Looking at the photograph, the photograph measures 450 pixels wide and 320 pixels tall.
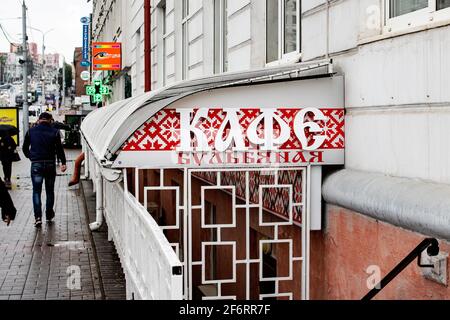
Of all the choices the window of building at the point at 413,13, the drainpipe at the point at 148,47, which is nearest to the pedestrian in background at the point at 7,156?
the drainpipe at the point at 148,47

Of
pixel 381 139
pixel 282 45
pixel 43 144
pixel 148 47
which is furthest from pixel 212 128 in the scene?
pixel 148 47

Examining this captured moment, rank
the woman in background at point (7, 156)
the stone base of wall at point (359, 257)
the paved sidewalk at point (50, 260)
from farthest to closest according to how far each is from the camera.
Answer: the woman in background at point (7, 156)
the paved sidewalk at point (50, 260)
the stone base of wall at point (359, 257)

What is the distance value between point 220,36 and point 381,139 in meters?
6.68

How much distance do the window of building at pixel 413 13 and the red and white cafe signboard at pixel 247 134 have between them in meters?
1.08

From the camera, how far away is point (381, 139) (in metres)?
5.88

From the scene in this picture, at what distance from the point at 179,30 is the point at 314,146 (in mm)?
9533

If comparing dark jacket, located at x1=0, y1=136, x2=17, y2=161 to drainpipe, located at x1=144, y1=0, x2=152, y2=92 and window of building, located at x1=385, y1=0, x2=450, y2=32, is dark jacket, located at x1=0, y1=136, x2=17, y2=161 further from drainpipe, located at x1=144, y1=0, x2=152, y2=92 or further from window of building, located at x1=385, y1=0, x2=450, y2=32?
window of building, located at x1=385, y1=0, x2=450, y2=32

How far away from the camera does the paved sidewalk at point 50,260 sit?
8016mm

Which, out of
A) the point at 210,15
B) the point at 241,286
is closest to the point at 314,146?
the point at 241,286

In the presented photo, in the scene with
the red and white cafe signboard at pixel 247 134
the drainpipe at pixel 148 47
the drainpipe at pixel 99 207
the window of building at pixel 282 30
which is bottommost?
the drainpipe at pixel 99 207

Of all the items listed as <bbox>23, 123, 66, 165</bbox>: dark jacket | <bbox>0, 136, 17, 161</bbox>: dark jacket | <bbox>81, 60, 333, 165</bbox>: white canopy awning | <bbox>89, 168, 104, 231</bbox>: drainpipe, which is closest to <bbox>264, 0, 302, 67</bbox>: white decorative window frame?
<bbox>81, 60, 333, 165</bbox>: white canopy awning

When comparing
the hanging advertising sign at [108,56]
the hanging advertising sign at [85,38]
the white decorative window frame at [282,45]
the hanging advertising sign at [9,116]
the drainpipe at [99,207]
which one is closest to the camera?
the white decorative window frame at [282,45]

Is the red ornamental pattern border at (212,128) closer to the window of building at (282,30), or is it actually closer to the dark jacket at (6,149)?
the window of building at (282,30)
